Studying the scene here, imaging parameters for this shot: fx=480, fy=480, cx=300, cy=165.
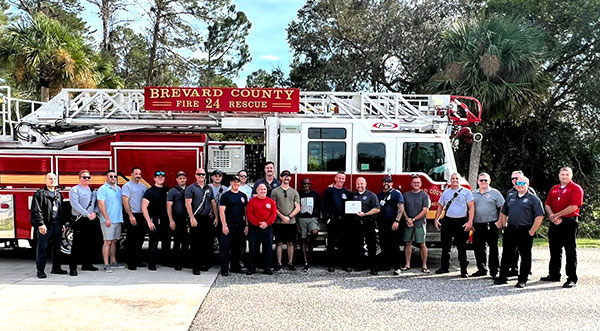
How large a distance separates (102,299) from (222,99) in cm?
413

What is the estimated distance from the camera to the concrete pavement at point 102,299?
5.47 meters

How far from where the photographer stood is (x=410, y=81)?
811 inches

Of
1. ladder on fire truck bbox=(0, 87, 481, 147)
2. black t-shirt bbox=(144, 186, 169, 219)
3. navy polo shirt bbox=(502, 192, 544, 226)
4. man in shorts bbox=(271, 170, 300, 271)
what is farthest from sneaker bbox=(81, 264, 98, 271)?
navy polo shirt bbox=(502, 192, 544, 226)

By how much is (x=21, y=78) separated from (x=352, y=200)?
11.1 meters

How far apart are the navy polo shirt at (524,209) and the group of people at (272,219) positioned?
0.05 metres

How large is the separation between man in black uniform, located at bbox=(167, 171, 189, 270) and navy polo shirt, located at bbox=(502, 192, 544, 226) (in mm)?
5317

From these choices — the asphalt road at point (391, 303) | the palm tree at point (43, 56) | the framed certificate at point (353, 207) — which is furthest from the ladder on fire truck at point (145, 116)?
the palm tree at point (43, 56)

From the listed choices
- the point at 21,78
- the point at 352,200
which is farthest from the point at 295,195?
the point at 21,78

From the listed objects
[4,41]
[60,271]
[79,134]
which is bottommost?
[60,271]

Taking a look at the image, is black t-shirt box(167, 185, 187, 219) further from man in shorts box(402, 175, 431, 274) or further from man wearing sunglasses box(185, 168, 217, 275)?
man in shorts box(402, 175, 431, 274)

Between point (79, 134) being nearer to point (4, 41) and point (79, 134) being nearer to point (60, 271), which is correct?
point (60, 271)

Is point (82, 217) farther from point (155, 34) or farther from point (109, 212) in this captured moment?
point (155, 34)

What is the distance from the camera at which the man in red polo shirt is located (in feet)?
23.9

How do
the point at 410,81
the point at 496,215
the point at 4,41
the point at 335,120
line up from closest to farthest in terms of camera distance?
the point at 496,215
the point at 335,120
the point at 4,41
the point at 410,81
